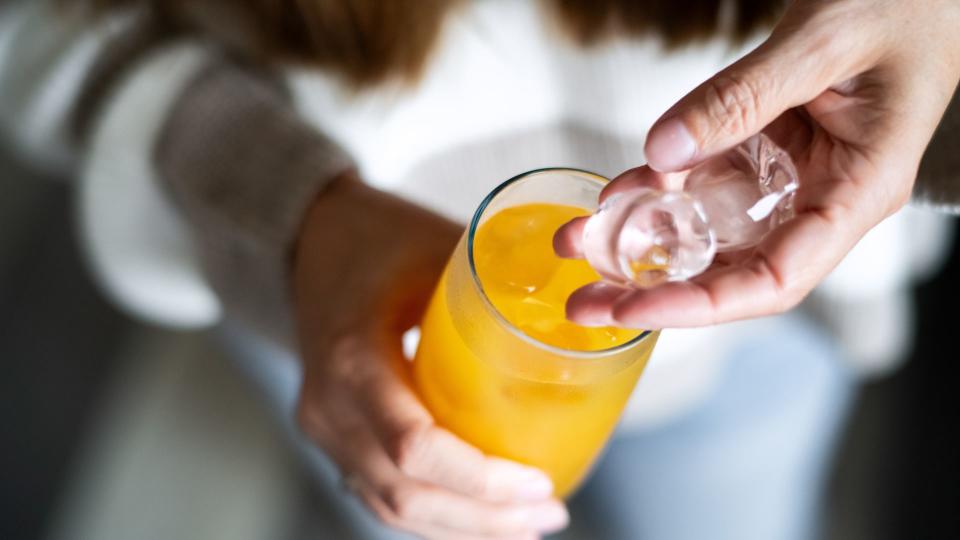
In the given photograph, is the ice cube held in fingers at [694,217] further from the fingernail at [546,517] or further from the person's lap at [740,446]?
the person's lap at [740,446]

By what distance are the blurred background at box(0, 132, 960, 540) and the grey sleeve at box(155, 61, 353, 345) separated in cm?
54

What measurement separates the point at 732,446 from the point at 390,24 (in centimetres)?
54

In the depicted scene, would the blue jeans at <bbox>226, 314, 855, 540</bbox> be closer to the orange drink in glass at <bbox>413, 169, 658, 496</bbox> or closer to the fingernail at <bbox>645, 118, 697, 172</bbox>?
the orange drink in glass at <bbox>413, 169, 658, 496</bbox>

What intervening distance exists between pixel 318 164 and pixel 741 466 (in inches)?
21.2

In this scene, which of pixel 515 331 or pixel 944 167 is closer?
pixel 515 331

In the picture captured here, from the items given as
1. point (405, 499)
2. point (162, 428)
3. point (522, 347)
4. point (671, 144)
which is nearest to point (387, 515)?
point (405, 499)

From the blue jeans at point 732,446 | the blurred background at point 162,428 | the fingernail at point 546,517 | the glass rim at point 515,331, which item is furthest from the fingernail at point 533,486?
the blurred background at point 162,428

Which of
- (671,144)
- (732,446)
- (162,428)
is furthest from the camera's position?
(162,428)

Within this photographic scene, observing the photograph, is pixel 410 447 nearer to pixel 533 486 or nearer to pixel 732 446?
pixel 533 486

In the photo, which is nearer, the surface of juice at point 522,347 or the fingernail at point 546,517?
the surface of juice at point 522,347

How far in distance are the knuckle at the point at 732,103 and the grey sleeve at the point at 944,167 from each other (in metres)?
0.25

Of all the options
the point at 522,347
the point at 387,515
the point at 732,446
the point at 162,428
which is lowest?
the point at 162,428

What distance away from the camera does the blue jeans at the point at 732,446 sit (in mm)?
912

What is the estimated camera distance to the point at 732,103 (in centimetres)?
41
